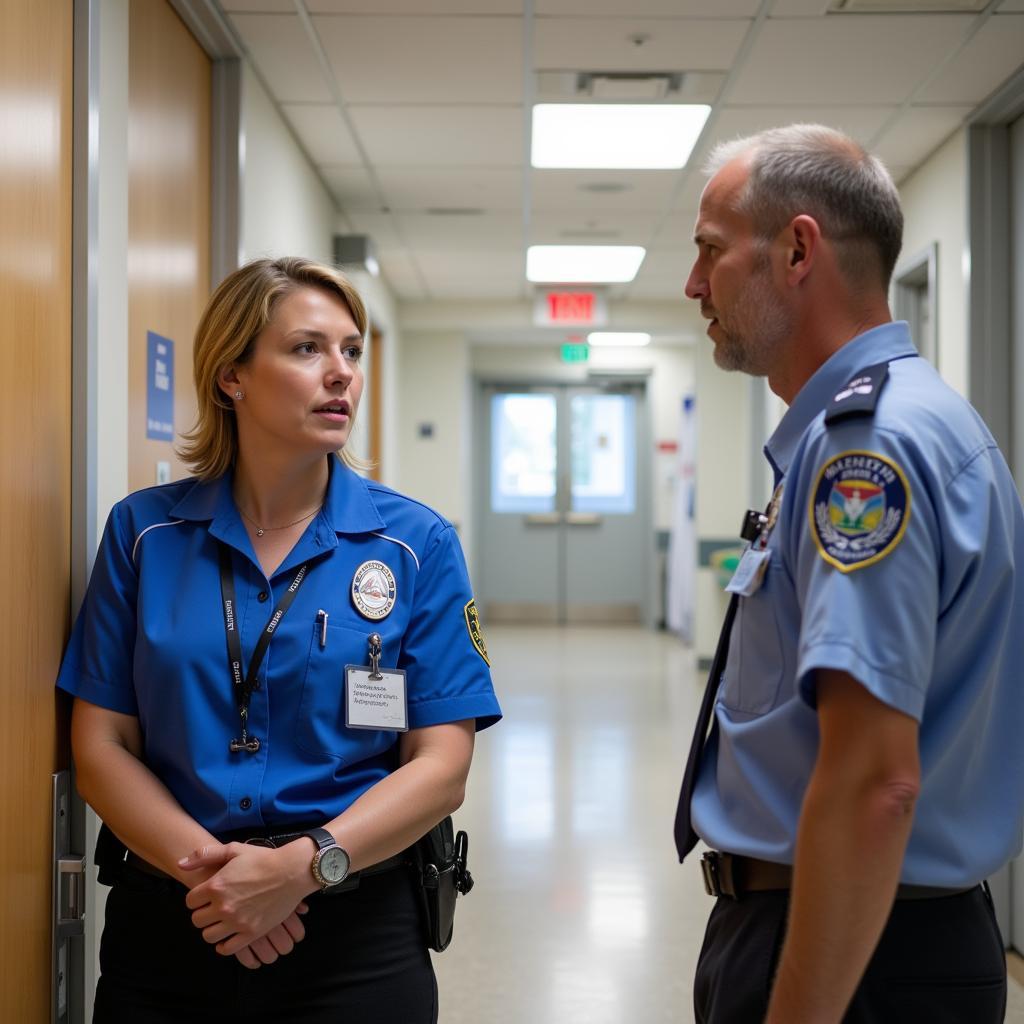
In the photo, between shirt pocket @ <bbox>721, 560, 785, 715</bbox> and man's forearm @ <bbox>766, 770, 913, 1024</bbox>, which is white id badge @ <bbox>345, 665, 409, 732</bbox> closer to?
shirt pocket @ <bbox>721, 560, 785, 715</bbox>

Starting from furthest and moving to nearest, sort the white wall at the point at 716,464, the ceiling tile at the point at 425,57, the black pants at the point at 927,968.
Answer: the white wall at the point at 716,464 < the ceiling tile at the point at 425,57 < the black pants at the point at 927,968

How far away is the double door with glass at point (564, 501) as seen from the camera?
1345 centimetres

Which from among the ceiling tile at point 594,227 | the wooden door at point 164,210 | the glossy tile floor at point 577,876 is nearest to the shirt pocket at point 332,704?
the wooden door at point 164,210

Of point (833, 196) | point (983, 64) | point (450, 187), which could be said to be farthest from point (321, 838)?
point (450, 187)

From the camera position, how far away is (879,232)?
1.37 meters

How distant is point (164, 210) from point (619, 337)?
8.00 metres

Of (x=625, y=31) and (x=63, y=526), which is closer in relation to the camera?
(x=63, y=526)

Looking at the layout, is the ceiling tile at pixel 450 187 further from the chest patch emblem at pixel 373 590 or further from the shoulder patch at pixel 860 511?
the shoulder patch at pixel 860 511

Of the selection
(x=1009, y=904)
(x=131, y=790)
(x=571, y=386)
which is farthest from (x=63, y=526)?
(x=571, y=386)

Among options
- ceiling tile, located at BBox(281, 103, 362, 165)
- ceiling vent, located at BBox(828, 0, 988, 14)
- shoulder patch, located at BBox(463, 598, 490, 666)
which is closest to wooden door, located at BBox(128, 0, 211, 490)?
ceiling tile, located at BBox(281, 103, 362, 165)

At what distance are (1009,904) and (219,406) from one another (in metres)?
3.39

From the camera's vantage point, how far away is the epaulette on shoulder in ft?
3.96

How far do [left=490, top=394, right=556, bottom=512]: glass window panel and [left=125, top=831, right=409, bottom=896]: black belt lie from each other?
11729 mm

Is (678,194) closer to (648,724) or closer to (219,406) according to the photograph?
(648,724)
